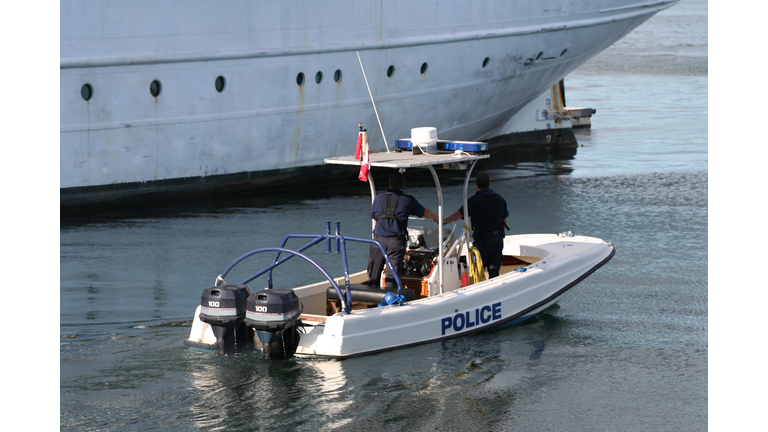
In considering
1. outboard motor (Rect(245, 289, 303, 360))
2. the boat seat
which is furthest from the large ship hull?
outboard motor (Rect(245, 289, 303, 360))

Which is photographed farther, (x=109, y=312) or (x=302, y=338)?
(x=109, y=312)

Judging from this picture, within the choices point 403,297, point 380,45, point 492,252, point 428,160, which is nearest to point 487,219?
point 492,252

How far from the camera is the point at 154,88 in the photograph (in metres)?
15.5

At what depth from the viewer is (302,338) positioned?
298 inches

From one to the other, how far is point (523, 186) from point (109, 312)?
418 inches

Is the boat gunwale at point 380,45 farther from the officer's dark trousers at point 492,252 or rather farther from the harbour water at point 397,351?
the officer's dark trousers at point 492,252

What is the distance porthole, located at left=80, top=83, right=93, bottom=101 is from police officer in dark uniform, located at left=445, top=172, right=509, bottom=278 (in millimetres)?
8631

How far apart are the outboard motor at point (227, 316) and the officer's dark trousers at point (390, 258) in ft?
4.90

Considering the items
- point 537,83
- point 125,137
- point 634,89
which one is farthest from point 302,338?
point 634,89

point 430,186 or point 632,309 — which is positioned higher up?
point 430,186

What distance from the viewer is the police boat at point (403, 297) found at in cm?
738

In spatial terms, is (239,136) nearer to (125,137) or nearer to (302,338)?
(125,137)

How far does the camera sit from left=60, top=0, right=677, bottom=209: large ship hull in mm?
15031

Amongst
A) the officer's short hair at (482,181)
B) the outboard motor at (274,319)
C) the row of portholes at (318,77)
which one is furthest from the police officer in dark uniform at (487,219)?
the row of portholes at (318,77)
